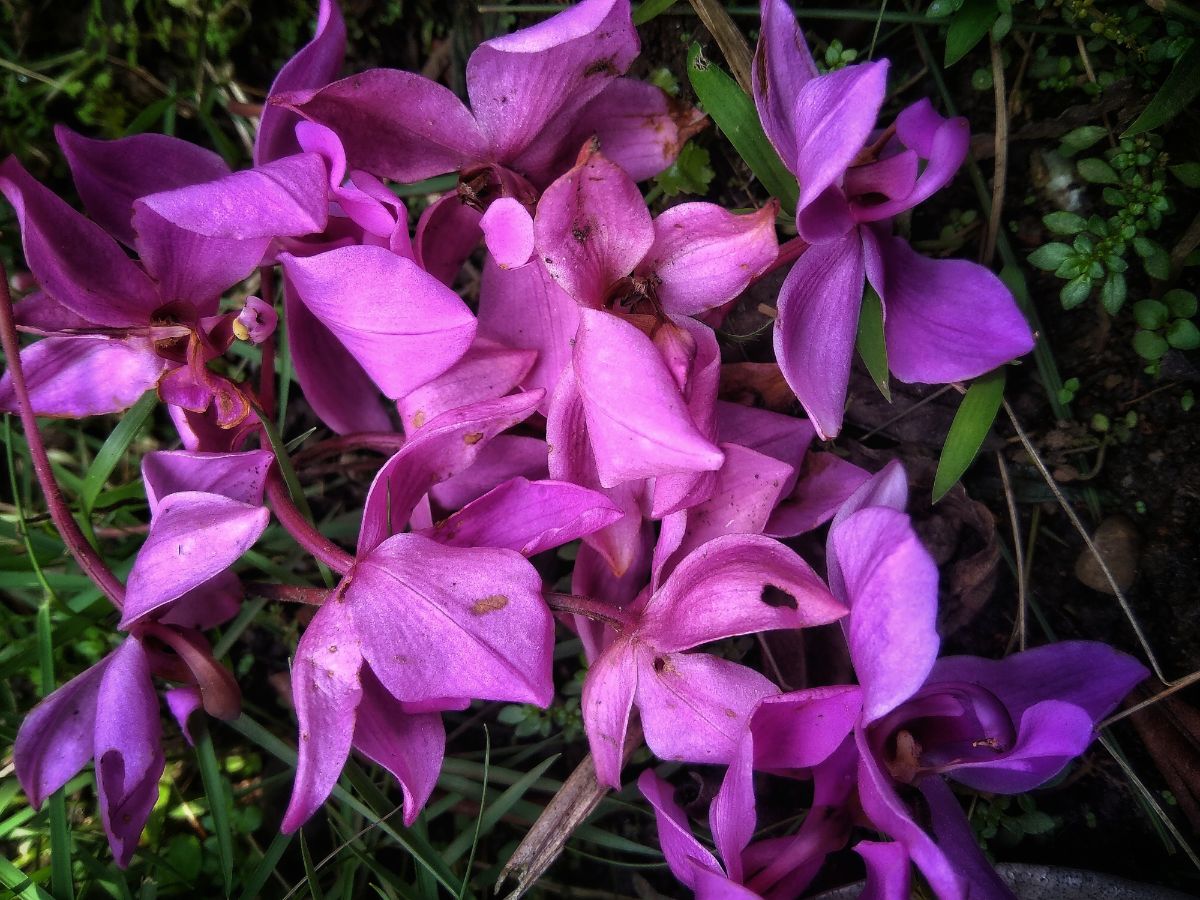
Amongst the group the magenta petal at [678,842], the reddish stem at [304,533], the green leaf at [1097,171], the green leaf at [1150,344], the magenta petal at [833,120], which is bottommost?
the magenta petal at [678,842]

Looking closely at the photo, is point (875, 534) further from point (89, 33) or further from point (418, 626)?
point (89, 33)

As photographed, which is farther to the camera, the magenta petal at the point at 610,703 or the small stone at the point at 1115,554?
the small stone at the point at 1115,554

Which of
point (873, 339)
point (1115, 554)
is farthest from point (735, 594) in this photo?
point (1115, 554)

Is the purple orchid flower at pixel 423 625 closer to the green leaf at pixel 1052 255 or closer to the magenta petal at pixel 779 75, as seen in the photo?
the magenta petal at pixel 779 75

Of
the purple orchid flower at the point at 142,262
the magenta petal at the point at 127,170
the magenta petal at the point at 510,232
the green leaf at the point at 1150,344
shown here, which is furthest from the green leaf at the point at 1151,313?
the magenta petal at the point at 127,170

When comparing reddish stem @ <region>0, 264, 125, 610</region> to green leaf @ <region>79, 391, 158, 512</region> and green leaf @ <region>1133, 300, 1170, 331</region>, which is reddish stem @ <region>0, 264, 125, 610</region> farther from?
green leaf @ <region>1133, 300, 1170, 331</region>

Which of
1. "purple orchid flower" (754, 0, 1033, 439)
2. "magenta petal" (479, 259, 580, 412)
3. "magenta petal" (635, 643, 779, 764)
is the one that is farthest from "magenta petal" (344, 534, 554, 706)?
"purple orchid flower" (754, 0, 1033, 439)

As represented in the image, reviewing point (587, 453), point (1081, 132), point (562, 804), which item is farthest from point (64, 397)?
point (1081, 132)
